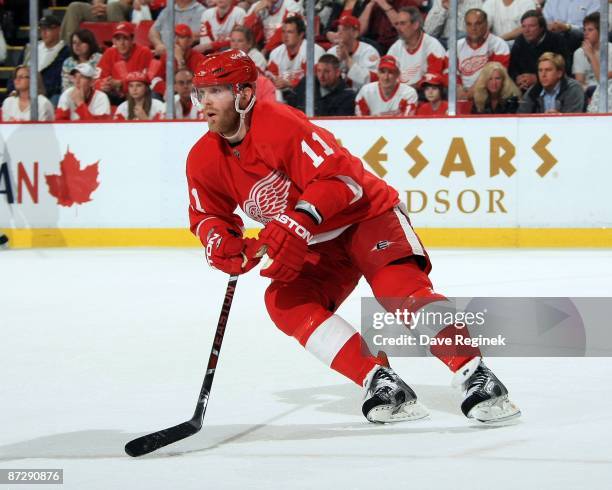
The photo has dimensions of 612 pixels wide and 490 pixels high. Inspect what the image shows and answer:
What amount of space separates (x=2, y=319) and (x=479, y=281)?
2.25m

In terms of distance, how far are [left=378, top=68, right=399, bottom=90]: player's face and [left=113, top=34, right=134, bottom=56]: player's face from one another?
1.86m

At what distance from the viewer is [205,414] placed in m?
2.96

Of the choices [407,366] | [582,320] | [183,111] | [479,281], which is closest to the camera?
[407,366]

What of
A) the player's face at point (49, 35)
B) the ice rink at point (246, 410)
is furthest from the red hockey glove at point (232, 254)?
the player's face at point (49, 35)

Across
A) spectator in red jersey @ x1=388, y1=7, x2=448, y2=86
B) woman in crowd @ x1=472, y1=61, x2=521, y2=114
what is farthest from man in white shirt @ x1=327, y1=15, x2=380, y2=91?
woman in crowd @ x1=472, y1=61, x2=521, y2=114

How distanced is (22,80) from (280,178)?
567cm

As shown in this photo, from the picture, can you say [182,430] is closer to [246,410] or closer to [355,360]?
[246,410]

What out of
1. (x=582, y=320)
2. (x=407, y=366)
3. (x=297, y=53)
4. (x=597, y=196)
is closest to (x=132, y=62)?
(x=297, y=53)

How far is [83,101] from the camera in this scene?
8.38m

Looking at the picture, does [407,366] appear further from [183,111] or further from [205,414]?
[183,111]

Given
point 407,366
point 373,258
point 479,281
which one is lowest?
point 479,281

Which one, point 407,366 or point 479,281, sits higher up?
point 407,366

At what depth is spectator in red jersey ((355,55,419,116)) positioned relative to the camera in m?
7.81

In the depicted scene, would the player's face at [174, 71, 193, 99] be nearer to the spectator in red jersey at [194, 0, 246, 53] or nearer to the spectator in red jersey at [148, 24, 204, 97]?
the spectator in red jersey at [148, 24, 204, 97]
